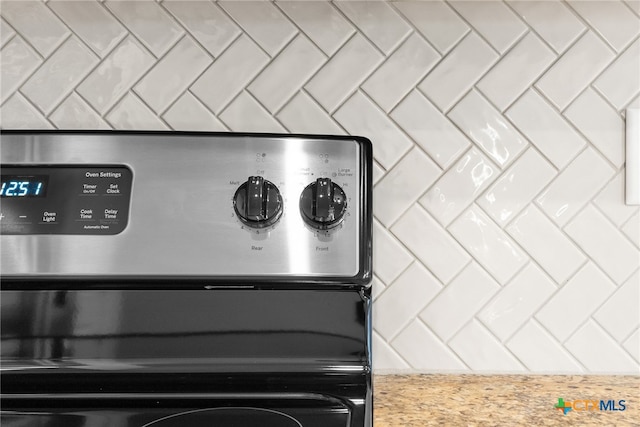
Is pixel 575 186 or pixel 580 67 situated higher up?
pixel 580 67

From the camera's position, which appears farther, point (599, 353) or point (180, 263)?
point (599, 353)

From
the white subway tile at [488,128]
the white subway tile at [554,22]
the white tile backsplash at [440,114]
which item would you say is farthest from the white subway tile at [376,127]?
the white subway tile at [554,22]

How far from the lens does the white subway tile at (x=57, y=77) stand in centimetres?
106

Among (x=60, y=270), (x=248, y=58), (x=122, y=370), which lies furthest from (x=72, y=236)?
(x=248, y=58)

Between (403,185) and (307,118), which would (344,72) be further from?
(403,185)

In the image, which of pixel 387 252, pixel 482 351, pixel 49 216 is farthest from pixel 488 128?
pixel 49 216

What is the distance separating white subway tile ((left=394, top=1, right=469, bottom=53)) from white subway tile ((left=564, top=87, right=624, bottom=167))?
249 mm

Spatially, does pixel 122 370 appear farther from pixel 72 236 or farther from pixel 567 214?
Result: pixel 567 214

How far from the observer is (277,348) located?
0.81 m

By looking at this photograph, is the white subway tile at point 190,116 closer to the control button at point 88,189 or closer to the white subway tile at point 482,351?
the control button at point 88,189

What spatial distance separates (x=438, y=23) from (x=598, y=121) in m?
0.35

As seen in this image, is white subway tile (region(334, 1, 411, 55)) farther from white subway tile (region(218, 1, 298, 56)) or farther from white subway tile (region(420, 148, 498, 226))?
white subway tile (region(420, 148, 498, 226))

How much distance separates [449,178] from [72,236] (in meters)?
0.65

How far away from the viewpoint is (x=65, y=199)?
2.72 ft
